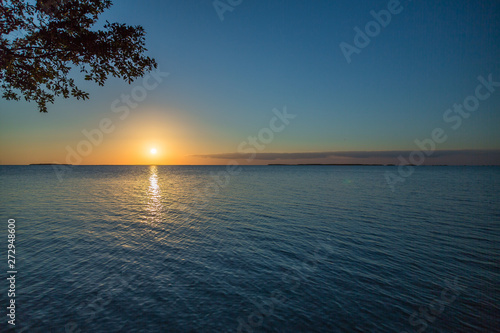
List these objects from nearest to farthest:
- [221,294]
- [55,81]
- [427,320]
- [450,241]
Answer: [427,320] < [221,294] < [55,81] < [450,241]

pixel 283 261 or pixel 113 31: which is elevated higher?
pixel 113 31

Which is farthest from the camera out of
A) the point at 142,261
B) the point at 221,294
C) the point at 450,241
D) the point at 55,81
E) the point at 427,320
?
the point at 450,241

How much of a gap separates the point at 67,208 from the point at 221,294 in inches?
1237

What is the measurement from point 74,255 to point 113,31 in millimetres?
13722

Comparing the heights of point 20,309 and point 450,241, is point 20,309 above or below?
above

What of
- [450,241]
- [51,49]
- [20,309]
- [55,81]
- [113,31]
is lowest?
[450,241]

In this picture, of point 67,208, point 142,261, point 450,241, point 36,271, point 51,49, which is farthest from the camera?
point 67,208

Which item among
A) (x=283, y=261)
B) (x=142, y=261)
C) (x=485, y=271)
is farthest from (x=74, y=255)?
(x=485, y=271)

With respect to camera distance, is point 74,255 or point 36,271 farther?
point 74,255

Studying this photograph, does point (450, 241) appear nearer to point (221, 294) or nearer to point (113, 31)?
point (221, 294)

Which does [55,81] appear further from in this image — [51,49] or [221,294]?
[221,294]

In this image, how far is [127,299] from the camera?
1031 cm

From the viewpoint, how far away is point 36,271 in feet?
42.1

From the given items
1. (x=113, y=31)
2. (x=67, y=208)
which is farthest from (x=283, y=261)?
(x=67, y=208)
